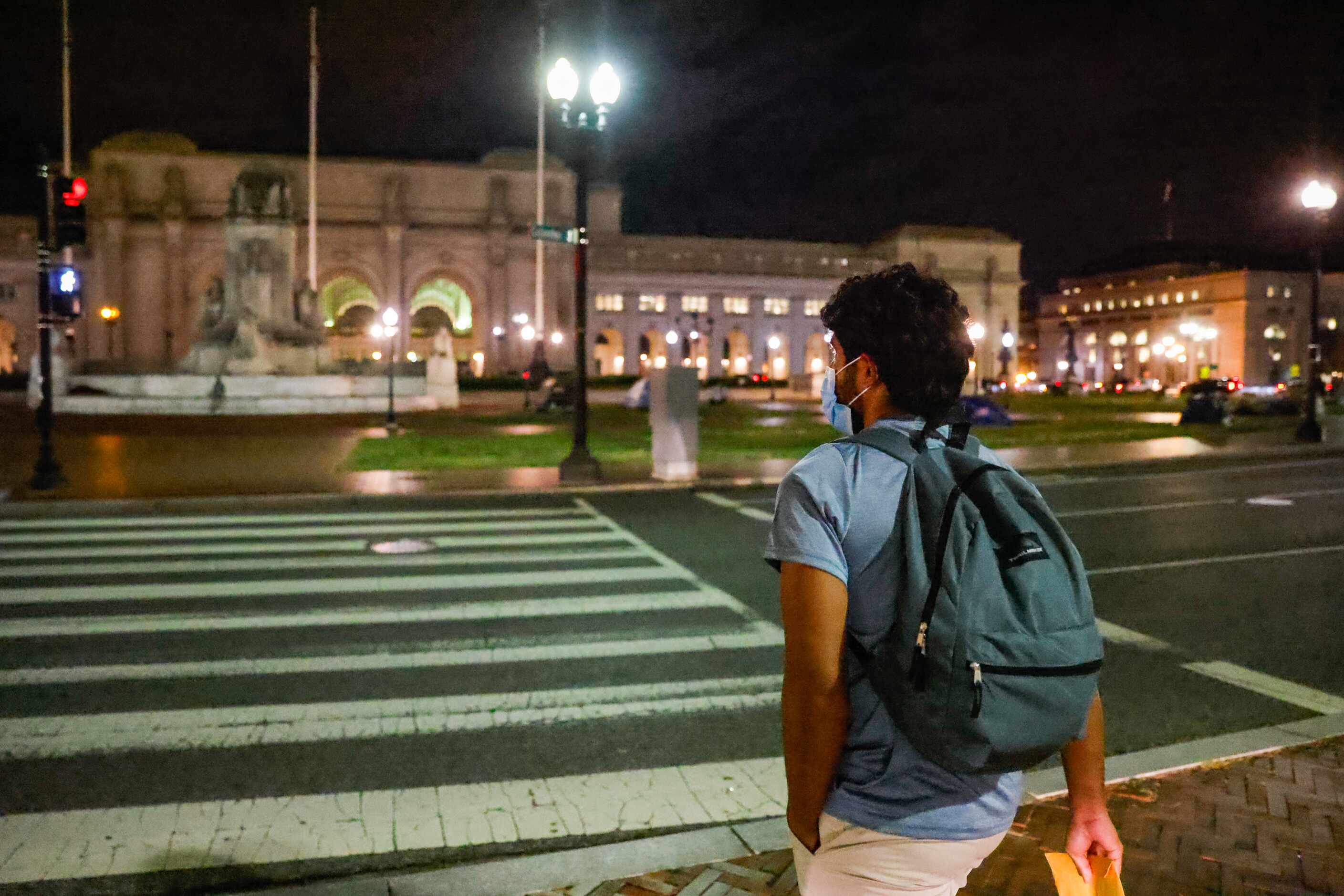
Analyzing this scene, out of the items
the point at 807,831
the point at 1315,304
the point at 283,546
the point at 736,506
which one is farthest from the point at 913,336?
the point at 1315,304

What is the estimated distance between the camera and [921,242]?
117 m

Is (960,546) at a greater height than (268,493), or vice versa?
(960,546)

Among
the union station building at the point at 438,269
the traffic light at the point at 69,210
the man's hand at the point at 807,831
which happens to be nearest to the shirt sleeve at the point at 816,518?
the man's hand at the point at 807,831

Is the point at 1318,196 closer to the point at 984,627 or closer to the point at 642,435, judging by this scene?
the point at 642,435

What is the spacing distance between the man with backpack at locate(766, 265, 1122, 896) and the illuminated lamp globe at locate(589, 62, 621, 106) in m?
17.5

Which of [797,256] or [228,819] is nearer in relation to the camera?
[228,819]

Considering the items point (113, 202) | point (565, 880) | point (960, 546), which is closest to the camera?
point (960, 546)

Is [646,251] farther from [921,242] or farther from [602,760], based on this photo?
[602,760]

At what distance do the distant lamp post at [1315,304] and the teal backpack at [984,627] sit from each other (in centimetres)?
2753

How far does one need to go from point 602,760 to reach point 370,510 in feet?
34.3

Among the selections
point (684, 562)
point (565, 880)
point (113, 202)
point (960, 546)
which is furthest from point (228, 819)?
point (113, 202)

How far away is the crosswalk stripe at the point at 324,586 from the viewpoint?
355 inches

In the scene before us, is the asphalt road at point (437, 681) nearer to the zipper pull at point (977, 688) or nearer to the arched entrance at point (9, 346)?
the zipper pull at point (977, 688)

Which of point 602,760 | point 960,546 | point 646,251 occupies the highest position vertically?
point 646,251
